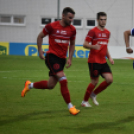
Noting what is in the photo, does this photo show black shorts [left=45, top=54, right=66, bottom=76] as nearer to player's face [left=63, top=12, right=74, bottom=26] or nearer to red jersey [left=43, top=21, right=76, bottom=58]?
red jersey [left=43, top=21, right=76, bottom=58]

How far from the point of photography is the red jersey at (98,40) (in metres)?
6.85

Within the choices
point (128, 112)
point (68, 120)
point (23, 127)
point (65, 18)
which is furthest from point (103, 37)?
point (23, 127)

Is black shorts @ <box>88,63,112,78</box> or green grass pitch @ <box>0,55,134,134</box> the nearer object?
green grass pitch @ <box>0,55,134,134</box>

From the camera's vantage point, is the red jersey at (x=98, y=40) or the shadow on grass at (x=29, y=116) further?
the red jersey at (x=98, y=40)

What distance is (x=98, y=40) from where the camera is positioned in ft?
22.6

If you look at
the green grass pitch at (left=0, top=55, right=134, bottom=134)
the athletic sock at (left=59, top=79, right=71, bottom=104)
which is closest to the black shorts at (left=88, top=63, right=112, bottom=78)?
the green grass pitch at (left=0, top=55, right=134, bottom=134)

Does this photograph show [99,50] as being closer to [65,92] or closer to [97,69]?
[97,69]

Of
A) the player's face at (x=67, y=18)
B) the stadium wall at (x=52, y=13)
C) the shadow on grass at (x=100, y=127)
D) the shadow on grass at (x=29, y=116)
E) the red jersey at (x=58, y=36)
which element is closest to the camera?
the shadow on grass at (x=100, y=127)

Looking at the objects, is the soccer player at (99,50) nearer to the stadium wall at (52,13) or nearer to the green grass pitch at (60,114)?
the green grass pitch at (60,114)

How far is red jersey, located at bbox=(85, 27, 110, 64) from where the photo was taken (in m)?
6.85

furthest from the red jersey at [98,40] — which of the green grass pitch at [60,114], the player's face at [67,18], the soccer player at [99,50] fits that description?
the green grass pitch at [60,114]

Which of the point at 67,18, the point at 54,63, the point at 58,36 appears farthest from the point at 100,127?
the point at 67,18

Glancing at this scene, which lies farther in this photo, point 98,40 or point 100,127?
point 98,40

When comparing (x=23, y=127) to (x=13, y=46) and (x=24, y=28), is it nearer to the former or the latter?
(x=13, y=46)
